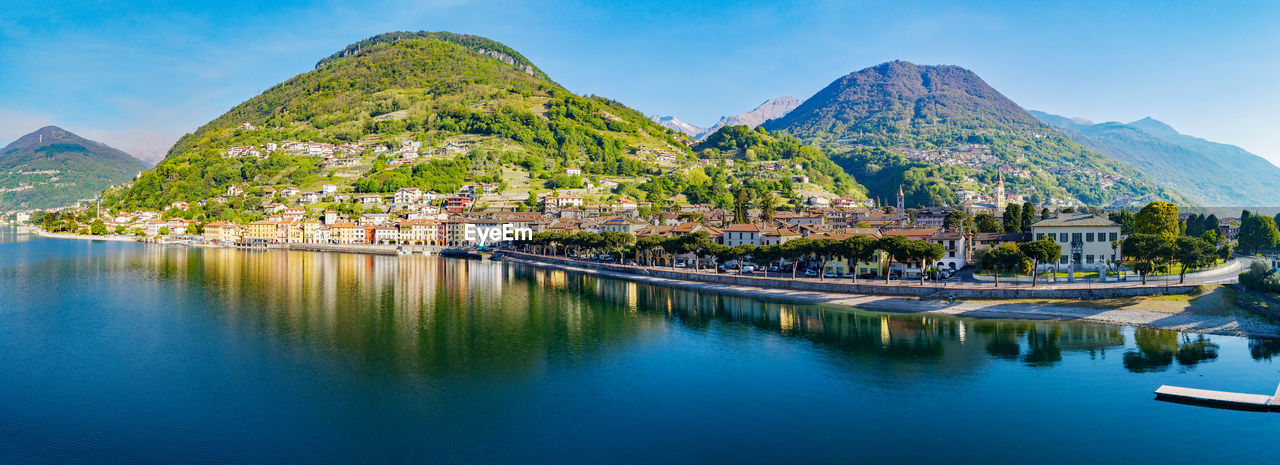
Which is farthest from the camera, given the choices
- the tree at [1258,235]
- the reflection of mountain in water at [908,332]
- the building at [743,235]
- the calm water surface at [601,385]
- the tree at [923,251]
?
the building at [743,235]

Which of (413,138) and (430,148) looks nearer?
(430,148)

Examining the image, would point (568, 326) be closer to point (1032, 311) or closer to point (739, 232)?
point (1032, 311)

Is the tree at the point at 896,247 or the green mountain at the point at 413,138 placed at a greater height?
the green mountain at the point at 413,138

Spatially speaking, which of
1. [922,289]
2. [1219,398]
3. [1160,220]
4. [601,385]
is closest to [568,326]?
[601,385]

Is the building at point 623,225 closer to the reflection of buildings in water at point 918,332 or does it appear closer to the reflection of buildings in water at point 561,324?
the reflection of buildings in water at point 561,324

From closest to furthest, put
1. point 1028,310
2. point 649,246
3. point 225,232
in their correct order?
point 1028,310 < point 649,246 < point 225,232

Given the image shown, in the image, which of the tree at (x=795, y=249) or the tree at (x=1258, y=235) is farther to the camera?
the tree at (x=1258, y=235)

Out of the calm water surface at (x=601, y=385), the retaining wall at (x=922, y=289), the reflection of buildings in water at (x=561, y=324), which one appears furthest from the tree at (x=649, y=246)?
the calm water surface at (x=601, y=385)

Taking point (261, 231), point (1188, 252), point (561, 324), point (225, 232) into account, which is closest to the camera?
point (561, 324)
